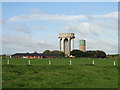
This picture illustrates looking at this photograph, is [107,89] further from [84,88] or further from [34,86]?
[34,86]

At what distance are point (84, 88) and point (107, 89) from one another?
2.07m

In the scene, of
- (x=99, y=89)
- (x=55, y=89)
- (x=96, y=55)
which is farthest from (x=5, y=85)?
(x=96, y=55)

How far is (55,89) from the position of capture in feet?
59.3

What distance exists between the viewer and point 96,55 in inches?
Answer: 7544

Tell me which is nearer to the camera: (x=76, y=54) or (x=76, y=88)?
(x=76, y=88)

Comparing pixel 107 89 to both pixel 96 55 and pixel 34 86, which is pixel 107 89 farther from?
pixel 96 55

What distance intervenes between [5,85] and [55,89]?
16.3 feet

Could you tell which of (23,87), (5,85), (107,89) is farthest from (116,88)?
(5,85)

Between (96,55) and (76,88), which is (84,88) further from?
(96,55)

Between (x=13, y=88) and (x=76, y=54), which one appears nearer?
(x=13, y=88)

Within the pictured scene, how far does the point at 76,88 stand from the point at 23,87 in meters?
4.77

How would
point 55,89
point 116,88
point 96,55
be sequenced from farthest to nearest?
point 96,55 → point 116,88 → point 55,89

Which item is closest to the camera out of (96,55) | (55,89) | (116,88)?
(55,89)

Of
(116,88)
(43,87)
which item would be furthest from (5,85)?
(116,88)
